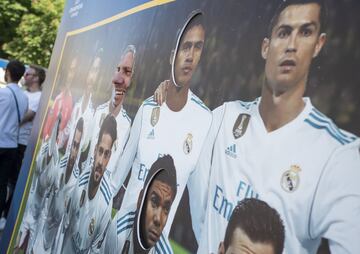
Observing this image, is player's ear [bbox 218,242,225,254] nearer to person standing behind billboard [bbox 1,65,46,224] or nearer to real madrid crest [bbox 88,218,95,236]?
real madrid crest [bbox 88,218,95,236]

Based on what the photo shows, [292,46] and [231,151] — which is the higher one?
[292,46]

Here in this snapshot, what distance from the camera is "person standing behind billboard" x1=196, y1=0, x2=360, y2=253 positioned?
3.63 ft

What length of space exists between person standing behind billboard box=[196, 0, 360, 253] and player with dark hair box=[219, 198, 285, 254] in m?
0.02

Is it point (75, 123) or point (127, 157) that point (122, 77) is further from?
point (75, 123)

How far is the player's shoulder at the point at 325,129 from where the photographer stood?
1.12 m

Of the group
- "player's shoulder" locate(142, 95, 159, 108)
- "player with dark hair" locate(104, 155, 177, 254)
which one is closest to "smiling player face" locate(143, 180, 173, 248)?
"player with dark hair" locate(104, 155, 177, 254)

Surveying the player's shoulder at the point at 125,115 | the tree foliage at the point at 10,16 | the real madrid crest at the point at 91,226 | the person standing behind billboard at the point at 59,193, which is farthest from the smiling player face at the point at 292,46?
the tree foliage at the point at 10,16

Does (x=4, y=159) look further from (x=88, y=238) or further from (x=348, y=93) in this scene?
(x=348, y=93)

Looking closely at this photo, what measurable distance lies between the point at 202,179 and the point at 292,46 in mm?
571

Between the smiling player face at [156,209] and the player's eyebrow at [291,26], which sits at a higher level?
the player's eyebrow at [291,26]

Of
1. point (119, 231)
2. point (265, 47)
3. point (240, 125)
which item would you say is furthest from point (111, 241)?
point (265, 47)

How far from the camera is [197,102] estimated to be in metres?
1.81

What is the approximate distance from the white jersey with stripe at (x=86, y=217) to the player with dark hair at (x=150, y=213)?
0.76ft

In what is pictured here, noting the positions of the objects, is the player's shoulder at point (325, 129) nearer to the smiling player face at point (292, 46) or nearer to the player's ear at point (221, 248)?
the smiling player face at point (292, 46)
